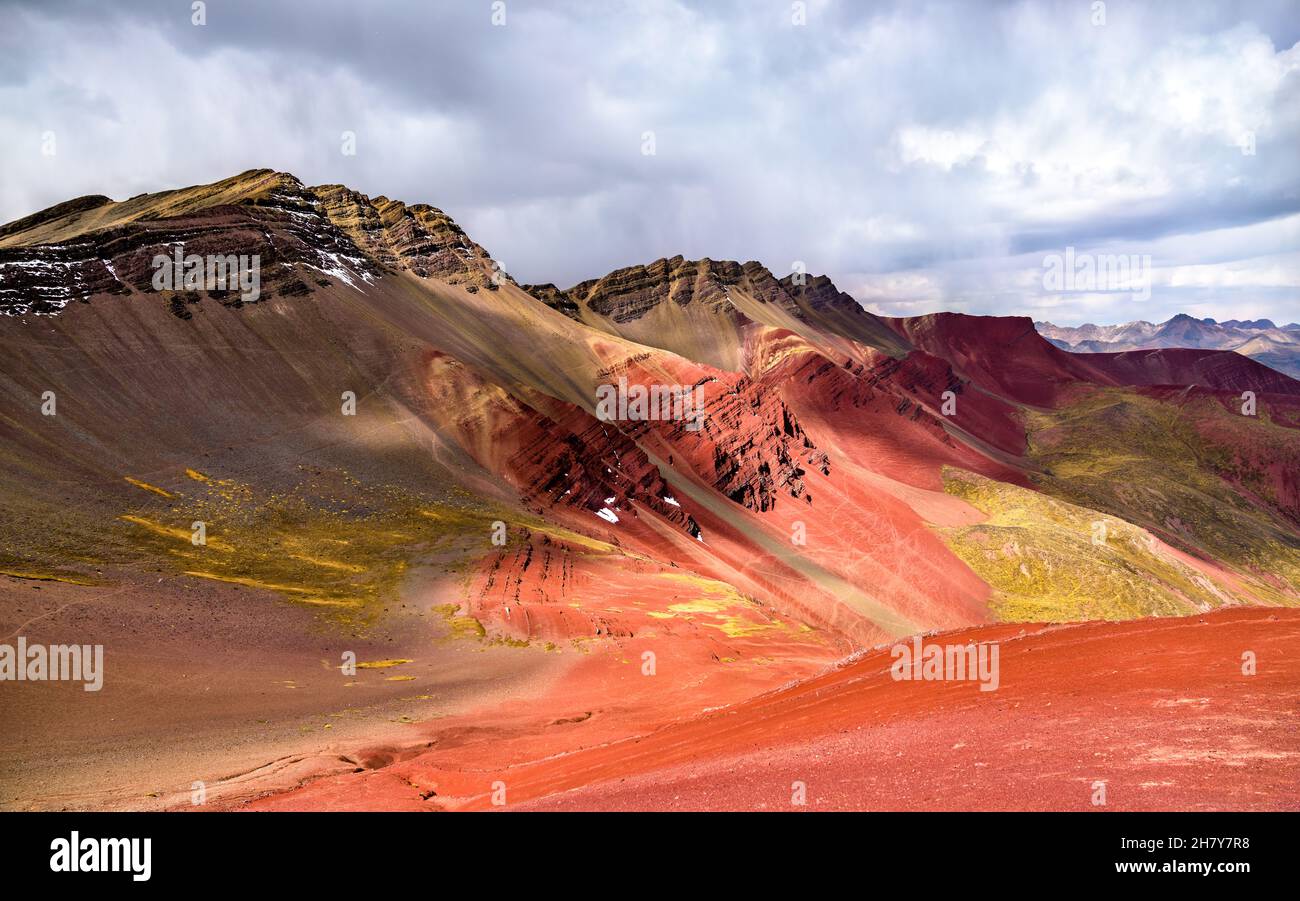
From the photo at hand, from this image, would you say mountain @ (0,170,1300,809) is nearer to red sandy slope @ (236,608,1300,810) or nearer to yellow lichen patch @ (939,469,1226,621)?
yellow lichen patch @ (939,469,1226,621)

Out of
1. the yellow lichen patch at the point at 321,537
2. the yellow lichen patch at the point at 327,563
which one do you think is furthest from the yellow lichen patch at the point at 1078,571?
the yellow lichen patch at the point at 327,563

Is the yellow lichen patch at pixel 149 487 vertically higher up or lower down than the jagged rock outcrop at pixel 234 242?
lower down

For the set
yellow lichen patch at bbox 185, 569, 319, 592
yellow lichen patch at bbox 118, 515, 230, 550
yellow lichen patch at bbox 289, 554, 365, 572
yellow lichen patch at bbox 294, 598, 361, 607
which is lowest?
yellow lichen patch at bbox 294, 598, 361, 607

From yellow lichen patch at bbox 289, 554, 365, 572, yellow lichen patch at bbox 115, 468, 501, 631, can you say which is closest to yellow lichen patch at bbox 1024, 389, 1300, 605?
yellow lichen patch at bbox 115, 468, 501, 631

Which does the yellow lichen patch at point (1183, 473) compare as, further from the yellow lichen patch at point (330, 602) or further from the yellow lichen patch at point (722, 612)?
the yellow lichen patch at point (330, 602)

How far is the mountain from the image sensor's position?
2289 cm

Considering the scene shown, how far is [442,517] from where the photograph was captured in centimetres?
4938

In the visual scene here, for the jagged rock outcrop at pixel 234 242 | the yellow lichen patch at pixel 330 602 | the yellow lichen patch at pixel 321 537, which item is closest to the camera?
the yellow lichen patch at pixel 330 602

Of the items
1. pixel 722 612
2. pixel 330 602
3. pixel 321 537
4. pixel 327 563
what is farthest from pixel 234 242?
pixel 722 612

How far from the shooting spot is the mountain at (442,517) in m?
22.9

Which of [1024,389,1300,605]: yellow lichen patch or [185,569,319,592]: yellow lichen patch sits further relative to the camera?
[1024,389,1300,605]: yellow lichen patch

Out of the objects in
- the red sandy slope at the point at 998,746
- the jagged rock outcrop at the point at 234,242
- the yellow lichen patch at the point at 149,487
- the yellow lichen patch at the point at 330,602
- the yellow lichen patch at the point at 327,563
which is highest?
the jagged rock outcrop at the point at 234,242

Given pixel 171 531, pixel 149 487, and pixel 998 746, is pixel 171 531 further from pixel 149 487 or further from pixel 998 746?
pixel 998 746
